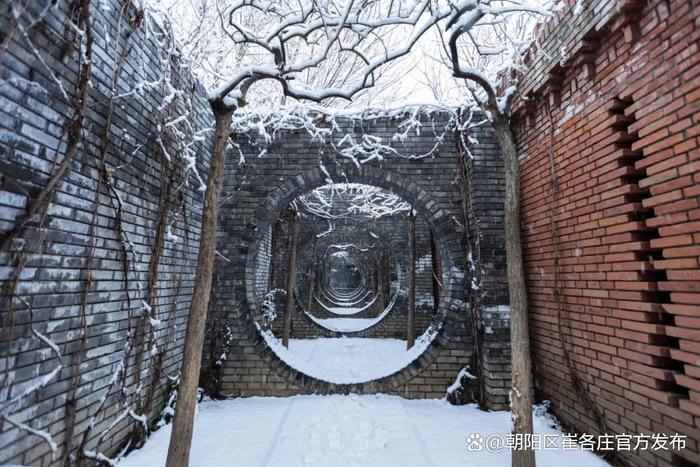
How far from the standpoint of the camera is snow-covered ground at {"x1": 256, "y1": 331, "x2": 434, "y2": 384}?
484cm

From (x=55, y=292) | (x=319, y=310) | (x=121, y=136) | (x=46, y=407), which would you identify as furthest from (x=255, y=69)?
(x=319, y=310)

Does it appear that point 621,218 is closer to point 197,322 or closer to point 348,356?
point 197,322

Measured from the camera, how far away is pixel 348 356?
7719mm

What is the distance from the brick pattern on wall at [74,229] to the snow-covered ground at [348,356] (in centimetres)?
204

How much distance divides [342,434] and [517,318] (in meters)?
2.29

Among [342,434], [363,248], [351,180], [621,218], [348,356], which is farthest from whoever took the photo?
[363,248]

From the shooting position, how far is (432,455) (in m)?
3.12

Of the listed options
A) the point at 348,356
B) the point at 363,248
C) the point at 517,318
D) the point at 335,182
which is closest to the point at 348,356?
Answer: the point at 348,356

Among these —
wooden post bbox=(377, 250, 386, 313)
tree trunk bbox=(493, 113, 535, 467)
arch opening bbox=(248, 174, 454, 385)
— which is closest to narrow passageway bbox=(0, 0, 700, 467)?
tree trunk bbox=(493, 113, 535, 467)

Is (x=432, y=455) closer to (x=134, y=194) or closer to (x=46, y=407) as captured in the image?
(x=46, y=407)

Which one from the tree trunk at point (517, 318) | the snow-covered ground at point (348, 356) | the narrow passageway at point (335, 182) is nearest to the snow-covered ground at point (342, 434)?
the narrow passageway at point (335, 182)

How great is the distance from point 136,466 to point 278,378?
2006 mm

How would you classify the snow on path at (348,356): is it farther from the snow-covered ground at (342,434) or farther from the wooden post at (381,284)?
the wooden post at (381,284)

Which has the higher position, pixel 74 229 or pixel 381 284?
pixel 74 229
